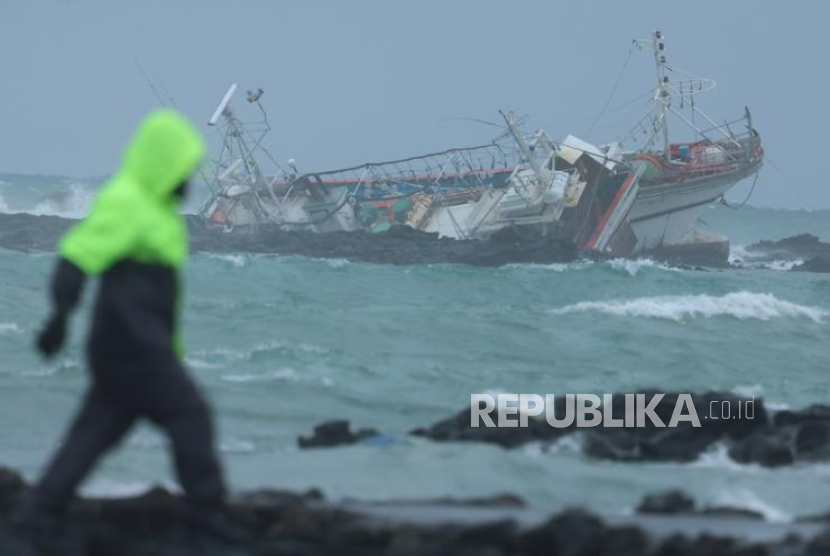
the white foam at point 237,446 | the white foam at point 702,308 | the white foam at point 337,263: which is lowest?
the white foam at point 237,446

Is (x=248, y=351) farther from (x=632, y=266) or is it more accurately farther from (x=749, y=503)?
(x=632, y=266)

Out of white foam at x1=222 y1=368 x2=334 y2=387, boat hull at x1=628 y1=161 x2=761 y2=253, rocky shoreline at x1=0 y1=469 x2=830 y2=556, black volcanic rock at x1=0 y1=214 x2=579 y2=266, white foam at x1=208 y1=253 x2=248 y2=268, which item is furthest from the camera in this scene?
boat hull at x1=628 y1=161 x2=761 y2=253

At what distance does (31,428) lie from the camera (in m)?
12.1

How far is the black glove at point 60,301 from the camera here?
18.0ft

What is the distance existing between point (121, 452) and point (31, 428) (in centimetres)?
273

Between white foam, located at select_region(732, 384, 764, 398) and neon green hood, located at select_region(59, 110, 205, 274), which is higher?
neon green hood, located at select_region(59, 110, 205, 274)

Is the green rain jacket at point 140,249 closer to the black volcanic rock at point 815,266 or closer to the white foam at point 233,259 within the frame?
the white foam at point 233,259

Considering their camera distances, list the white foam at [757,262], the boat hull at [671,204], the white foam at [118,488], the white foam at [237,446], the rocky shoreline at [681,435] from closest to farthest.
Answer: the white foam at [118,488] → the rocky shoreline at [681,435] → the white foam at [237,446] → the boat hull at [671,204] → the white foam at [757,262]

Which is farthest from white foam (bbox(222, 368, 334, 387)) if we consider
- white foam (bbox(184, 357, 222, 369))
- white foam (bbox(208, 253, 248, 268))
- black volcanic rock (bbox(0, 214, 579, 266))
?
black volcanic rock (bbox(0, 214, 579, 266))


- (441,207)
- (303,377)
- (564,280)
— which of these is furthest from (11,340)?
(441,207)

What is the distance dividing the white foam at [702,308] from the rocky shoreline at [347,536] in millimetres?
20401

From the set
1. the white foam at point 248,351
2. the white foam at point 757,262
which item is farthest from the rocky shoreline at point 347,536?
the white foam at point 757,262

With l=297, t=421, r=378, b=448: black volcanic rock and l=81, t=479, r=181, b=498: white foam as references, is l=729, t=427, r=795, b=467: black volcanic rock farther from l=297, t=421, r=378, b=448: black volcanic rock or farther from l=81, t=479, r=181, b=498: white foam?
l=81, t=479, r=181, b=498: white foam

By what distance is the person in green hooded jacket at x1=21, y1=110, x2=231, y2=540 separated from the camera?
18.2 feet
